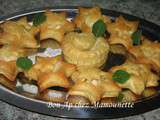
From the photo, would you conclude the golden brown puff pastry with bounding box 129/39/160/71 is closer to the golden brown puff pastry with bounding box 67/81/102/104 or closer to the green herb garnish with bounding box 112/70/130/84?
the green herb garnish with bounding box 112/70/130/84

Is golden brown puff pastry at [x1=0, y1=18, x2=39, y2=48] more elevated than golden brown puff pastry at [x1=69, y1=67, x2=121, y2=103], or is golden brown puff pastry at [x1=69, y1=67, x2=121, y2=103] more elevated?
golden brown puff pastry at [x1=0, y1=18, x2=39, y2=48]

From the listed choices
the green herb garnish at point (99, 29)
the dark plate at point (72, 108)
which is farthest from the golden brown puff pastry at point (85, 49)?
the dark plate at point (72, 108)

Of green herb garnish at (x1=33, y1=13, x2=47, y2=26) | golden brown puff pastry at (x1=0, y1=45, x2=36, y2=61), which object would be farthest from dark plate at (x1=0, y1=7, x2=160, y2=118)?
green herb garnish at (x1=33, y1=13, x2=47, y2=26)

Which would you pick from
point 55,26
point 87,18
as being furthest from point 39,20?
point 87,18

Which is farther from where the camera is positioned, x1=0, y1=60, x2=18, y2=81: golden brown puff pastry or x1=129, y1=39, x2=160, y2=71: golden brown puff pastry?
x1=129, y1=39, x2=160, y2=71: golden brown puff pastry

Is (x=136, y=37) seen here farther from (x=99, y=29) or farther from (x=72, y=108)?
(x=72, y=108)

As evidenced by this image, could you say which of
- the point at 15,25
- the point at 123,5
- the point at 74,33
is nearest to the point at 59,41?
the point at 74,33

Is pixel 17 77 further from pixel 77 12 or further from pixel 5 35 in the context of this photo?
pixel 77 12
